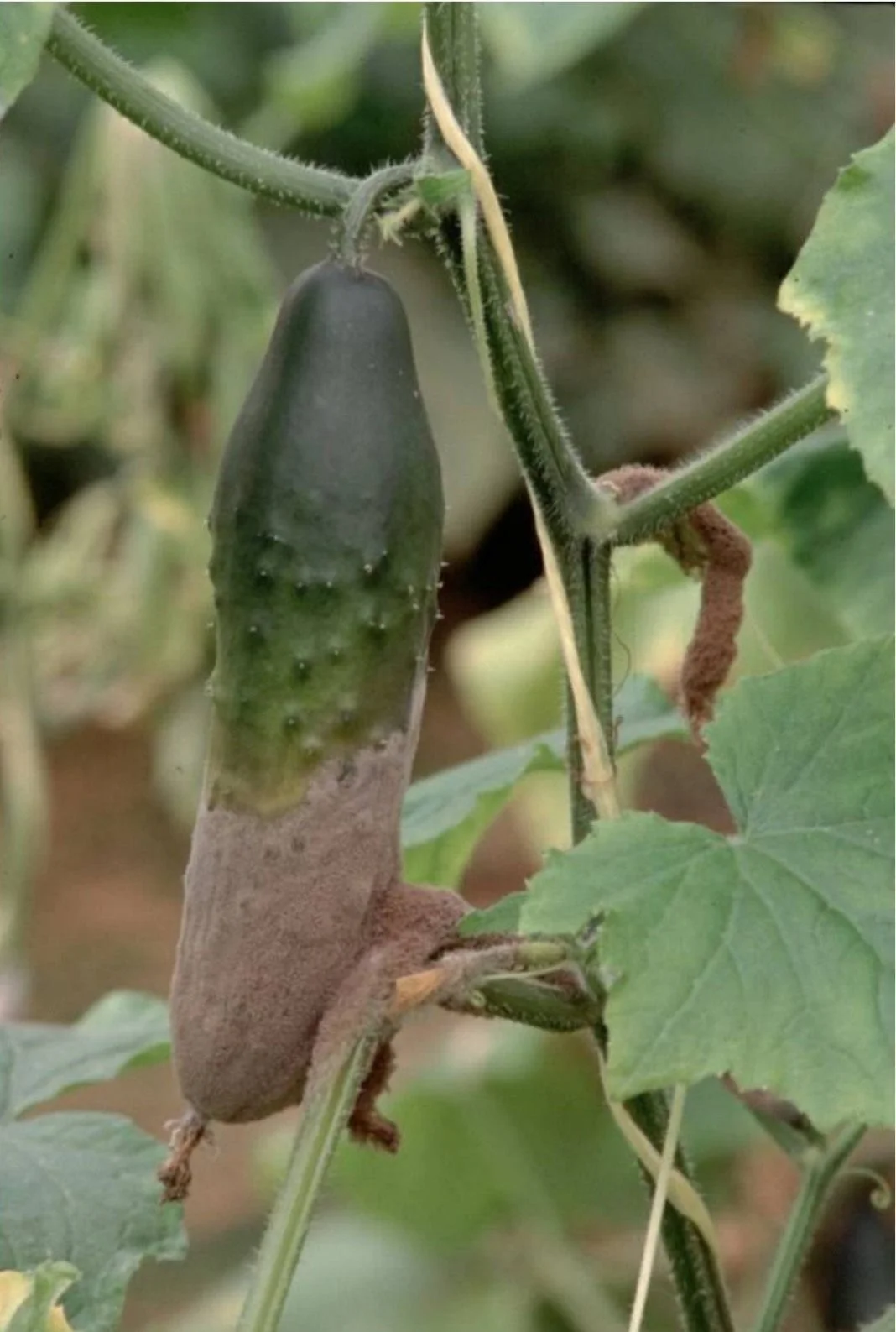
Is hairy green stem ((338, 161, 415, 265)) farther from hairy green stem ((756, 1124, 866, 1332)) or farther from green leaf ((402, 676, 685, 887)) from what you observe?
hairy green stem ((756, 1124, 866, 1332))

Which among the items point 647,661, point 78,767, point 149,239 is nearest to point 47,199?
point 78,767

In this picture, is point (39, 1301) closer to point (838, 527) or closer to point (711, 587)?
point (711, 587)

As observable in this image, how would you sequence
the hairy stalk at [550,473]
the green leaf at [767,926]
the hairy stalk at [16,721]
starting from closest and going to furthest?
the green leaf at [767,926] < the hairy stalk at [550,473] < the hairy stalk at [16,721]

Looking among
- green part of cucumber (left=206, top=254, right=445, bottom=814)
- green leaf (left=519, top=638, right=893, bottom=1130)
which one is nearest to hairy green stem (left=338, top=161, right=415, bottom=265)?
green part of cucumber (left=206, top=254, right=445, bottom=814)

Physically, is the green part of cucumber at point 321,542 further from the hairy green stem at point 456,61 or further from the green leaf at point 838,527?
the green leaf at point 838,527

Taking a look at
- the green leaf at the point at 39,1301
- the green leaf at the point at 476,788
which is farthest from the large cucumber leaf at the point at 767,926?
the green leaf at the point at 476,788

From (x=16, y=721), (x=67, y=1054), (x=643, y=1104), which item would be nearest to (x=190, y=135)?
(x=643, y=1104)
